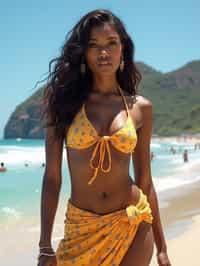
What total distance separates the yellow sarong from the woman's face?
0.71 meters

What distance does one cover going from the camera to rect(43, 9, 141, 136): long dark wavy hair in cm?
239

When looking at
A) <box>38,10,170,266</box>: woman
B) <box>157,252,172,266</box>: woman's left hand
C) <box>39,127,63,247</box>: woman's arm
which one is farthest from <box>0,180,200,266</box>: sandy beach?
<box>39,127,63,247</box>: woman's arm

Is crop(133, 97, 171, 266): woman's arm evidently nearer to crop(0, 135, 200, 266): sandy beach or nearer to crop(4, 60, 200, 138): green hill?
crop(0, 135, 200, 266): sandy beach

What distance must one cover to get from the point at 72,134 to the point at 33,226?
25.0 feet

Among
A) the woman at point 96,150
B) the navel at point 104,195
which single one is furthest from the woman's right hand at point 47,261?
the navel at point 104,195

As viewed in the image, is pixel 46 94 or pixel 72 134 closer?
pixel 72 134

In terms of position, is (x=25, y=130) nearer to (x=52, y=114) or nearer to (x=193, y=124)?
(x=193, y=124)

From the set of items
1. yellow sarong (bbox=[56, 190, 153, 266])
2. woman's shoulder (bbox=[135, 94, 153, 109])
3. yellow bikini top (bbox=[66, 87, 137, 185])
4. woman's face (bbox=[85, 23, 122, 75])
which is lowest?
yellow sarong (bbox=[56, 190, 153, 266])

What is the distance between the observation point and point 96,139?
7.54ft

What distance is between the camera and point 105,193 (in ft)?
7.68

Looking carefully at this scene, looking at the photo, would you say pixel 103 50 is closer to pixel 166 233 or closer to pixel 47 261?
Result: pixel 47 261

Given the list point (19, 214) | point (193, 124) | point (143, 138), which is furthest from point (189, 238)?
point (193, 124)

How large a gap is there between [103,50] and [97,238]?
91cm

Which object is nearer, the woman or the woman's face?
the woman
